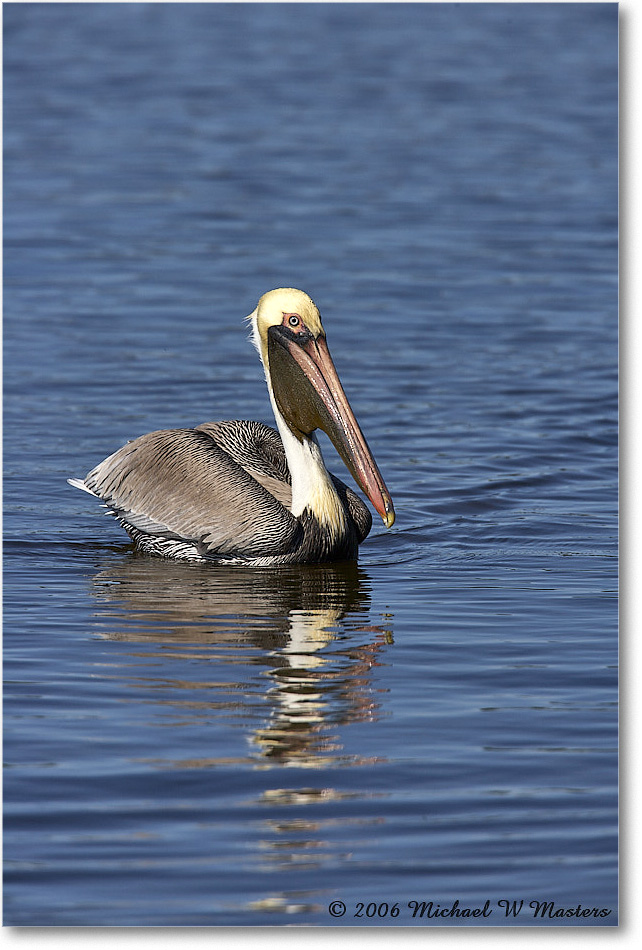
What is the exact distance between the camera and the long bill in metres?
6.91

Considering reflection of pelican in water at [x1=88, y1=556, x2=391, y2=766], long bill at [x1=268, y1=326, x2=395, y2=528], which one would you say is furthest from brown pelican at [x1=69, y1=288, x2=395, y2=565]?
reflection of pelican in water at [x1=88, y1=556, x2=391, y2=766]

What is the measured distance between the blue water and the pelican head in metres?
0.59

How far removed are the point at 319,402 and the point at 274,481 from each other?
75 centimetres

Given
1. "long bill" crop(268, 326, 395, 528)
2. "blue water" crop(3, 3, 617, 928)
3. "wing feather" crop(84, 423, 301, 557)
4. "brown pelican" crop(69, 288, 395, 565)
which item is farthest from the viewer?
"wing feather" crop(84, 423, 301, 557)

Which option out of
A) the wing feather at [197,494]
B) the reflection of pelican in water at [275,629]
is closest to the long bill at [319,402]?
the wing feather at [197,494]

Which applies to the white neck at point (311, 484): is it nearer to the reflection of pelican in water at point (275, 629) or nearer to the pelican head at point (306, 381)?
the pelican head at point (306, 381)

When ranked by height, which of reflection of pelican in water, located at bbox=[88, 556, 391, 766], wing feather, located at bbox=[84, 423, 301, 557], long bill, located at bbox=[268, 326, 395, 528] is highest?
long bill, located at bbox=[268, 326, 395, 528]

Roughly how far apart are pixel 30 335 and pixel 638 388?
24.4 feet

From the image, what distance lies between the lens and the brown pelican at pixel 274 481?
716 centimetres

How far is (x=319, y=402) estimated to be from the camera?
715 centimetres

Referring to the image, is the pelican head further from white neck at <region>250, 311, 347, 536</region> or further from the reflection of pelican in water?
the reflection of pelican in water

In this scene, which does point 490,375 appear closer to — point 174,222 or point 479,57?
point 174,222

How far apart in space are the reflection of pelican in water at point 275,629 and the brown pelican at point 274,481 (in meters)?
0.12

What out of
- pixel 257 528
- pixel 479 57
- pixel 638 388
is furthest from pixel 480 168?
pixel 638 388
